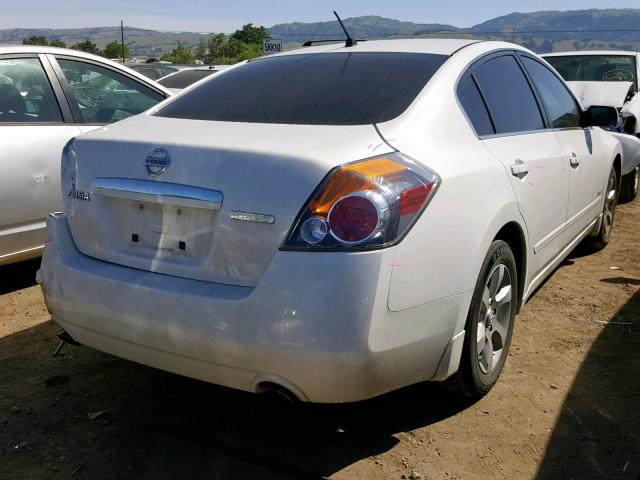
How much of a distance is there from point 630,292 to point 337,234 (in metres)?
3.15

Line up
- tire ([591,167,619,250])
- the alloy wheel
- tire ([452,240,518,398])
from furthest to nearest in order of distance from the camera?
tire ([591,167,619,250]) → the alloy wheel → tire ([452,240,518,398])

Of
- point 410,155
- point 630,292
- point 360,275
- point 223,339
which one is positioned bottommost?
point 630,292

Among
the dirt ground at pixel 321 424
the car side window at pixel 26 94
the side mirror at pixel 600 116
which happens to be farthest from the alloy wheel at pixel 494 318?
the car side window at pixel 26 94

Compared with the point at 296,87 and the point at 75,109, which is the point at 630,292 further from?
the point at 75,109

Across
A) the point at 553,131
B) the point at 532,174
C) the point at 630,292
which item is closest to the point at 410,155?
the point at 532,174

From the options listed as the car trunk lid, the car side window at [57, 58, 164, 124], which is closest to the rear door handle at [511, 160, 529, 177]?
the car trunk lid

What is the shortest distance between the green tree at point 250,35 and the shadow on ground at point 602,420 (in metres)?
58.3

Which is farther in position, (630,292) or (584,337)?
(630,292)

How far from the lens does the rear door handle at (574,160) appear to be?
3963mm

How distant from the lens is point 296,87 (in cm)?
305

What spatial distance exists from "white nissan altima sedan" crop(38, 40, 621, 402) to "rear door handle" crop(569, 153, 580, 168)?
2.77 feet

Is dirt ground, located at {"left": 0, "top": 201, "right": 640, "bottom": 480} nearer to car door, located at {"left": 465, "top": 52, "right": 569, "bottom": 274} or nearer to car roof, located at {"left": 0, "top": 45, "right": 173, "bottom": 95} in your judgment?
car door, located at {"left": 465, "top": 52, "right": 569, "bottom": 274}

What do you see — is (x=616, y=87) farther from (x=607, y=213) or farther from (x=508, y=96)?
(x=508, y=96)

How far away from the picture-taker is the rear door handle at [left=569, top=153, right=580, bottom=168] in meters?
3.96
